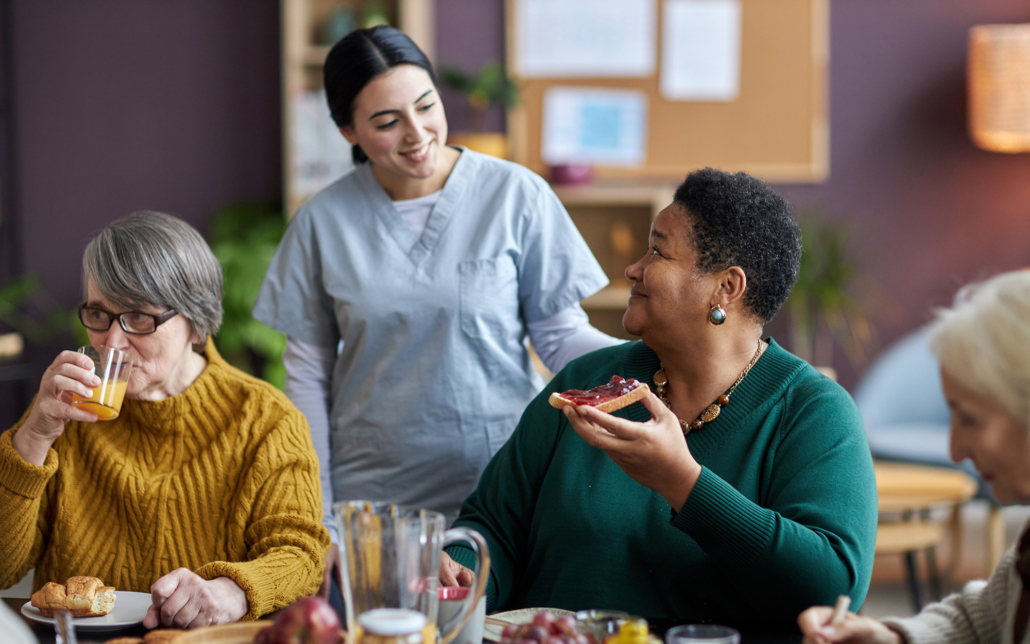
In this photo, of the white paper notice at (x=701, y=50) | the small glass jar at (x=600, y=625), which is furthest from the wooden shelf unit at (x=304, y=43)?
the small glass jar at (x=600, y=625)

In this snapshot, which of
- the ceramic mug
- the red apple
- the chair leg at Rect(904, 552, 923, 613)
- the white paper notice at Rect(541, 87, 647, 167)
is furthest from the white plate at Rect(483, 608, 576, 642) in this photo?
the white paper notice at Rect(541, 87, 647, 167)

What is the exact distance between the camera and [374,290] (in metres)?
1.89

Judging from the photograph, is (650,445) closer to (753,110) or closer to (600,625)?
(600,625)

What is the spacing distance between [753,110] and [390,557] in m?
3.68

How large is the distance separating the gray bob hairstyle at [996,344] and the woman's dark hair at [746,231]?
1.40ft

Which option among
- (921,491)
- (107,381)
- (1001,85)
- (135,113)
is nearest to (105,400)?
(107,381)

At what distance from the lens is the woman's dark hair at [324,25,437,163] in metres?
1.81

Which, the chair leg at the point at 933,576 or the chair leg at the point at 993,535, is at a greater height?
the chair leg at the point at 993,535

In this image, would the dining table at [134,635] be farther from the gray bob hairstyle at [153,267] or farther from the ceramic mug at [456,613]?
the gray bob hairstyle at [153,267]

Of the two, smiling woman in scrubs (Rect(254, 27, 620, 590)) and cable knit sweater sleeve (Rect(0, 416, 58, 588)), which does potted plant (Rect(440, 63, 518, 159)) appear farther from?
cable knit sweater sleeve (Rect(0, 416, 58, 588))

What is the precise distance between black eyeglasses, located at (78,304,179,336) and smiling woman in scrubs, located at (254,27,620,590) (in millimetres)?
428

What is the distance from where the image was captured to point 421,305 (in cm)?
189

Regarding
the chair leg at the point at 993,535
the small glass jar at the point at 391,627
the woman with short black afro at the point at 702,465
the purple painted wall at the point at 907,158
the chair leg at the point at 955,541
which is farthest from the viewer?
the purple painted wall at the point at 907,158

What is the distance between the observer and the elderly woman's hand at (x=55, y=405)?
4.53 feet
